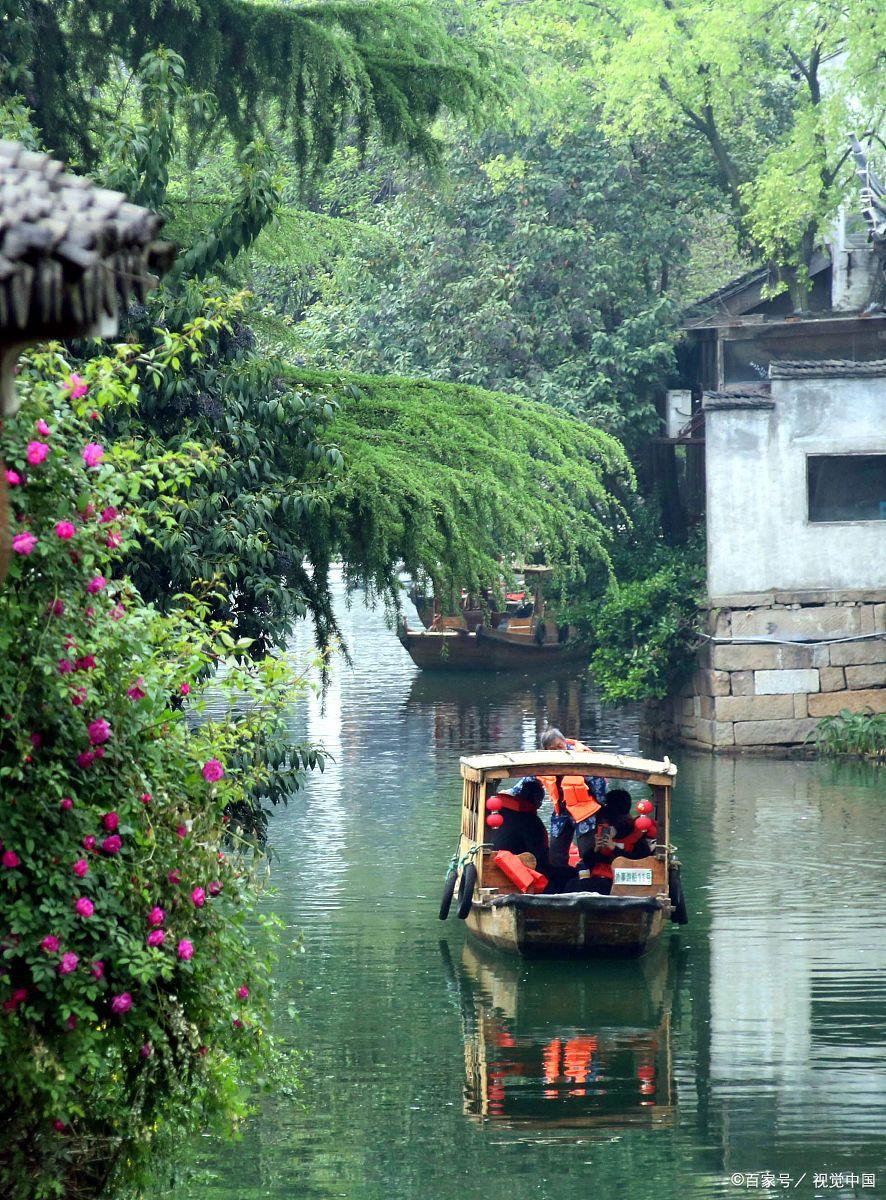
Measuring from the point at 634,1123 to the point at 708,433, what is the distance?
44.1ft

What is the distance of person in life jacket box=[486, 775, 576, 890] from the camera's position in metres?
13.5

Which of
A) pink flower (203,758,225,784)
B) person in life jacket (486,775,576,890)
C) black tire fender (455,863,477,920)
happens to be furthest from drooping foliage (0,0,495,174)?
pink flower (203,758,225,784)

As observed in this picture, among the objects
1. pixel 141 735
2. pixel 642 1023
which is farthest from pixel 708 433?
pixel 141 735

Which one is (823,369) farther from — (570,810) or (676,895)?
(676,895)

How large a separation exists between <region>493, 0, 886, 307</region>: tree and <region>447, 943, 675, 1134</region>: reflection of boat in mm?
15306

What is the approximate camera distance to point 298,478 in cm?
1152

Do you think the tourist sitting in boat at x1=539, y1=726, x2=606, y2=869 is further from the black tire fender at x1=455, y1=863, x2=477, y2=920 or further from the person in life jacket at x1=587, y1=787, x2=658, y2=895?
the black tire fender at x1=455, y1=863, x2=477, y2=920

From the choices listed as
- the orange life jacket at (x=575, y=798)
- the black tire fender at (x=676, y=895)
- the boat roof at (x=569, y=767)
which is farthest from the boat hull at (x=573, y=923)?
the orange life jacket at (x=575, y=798)

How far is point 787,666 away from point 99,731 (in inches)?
672

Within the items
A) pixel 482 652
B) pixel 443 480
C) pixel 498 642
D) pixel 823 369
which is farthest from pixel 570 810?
pixel 482 652

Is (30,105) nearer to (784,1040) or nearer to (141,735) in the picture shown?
(141,735)

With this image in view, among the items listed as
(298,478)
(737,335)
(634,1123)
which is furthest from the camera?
(737,335)

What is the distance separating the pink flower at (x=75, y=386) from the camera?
19.7ft

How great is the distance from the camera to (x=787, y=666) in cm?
2198
